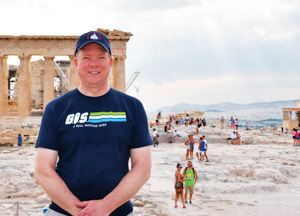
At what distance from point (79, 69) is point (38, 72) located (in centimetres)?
4174

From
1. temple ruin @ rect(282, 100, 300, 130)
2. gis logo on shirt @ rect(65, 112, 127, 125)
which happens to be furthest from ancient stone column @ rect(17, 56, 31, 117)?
gis logo on shirt @ rect(65, 112, 127, 125)

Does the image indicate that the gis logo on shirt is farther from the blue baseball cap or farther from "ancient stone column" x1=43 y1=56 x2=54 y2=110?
"ancient stone column" x1=43 y1=56 x2=54 y2=110

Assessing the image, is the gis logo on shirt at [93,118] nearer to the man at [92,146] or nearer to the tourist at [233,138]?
the man at [92,146]

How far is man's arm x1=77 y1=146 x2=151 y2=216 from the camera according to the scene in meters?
2.33

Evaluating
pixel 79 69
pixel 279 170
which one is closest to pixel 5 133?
pixel 279 170

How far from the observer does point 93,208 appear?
2.32 meters

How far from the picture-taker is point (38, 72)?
4206 cm

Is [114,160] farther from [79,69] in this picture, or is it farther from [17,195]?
[17,195]

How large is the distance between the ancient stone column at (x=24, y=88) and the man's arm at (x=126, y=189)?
29.8 m

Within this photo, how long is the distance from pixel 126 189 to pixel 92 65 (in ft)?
3.13

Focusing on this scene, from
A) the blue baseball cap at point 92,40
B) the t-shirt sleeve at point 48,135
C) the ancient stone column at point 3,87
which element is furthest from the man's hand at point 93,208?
the ancient stone column at point 3,87

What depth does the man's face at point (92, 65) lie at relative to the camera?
2592 mm

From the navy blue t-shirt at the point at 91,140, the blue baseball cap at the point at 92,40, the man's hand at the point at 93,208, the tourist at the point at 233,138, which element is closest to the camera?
the man's hand at the point at 93,208

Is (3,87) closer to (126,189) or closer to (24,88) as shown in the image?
(24,88)
